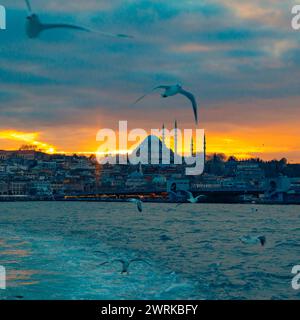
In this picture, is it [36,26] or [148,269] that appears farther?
[148,269]

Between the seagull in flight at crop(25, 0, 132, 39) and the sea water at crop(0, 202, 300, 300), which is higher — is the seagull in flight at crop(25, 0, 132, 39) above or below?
above

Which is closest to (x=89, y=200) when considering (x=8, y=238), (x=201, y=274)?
(x=8, y=238)

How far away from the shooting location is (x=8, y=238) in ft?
58.9

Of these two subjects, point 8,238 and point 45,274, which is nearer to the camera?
point 45,274

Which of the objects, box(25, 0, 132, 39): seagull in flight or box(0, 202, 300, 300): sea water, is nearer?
box(25, 0, 132, 39): seagull in flight

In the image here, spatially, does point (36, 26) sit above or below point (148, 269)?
above

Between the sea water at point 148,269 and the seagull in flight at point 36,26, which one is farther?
the sea water at point 148,269

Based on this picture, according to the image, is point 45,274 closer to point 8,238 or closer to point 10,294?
point 10,294

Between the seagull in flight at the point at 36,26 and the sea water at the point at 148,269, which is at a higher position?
the seagull in flight at the point at 36,26
